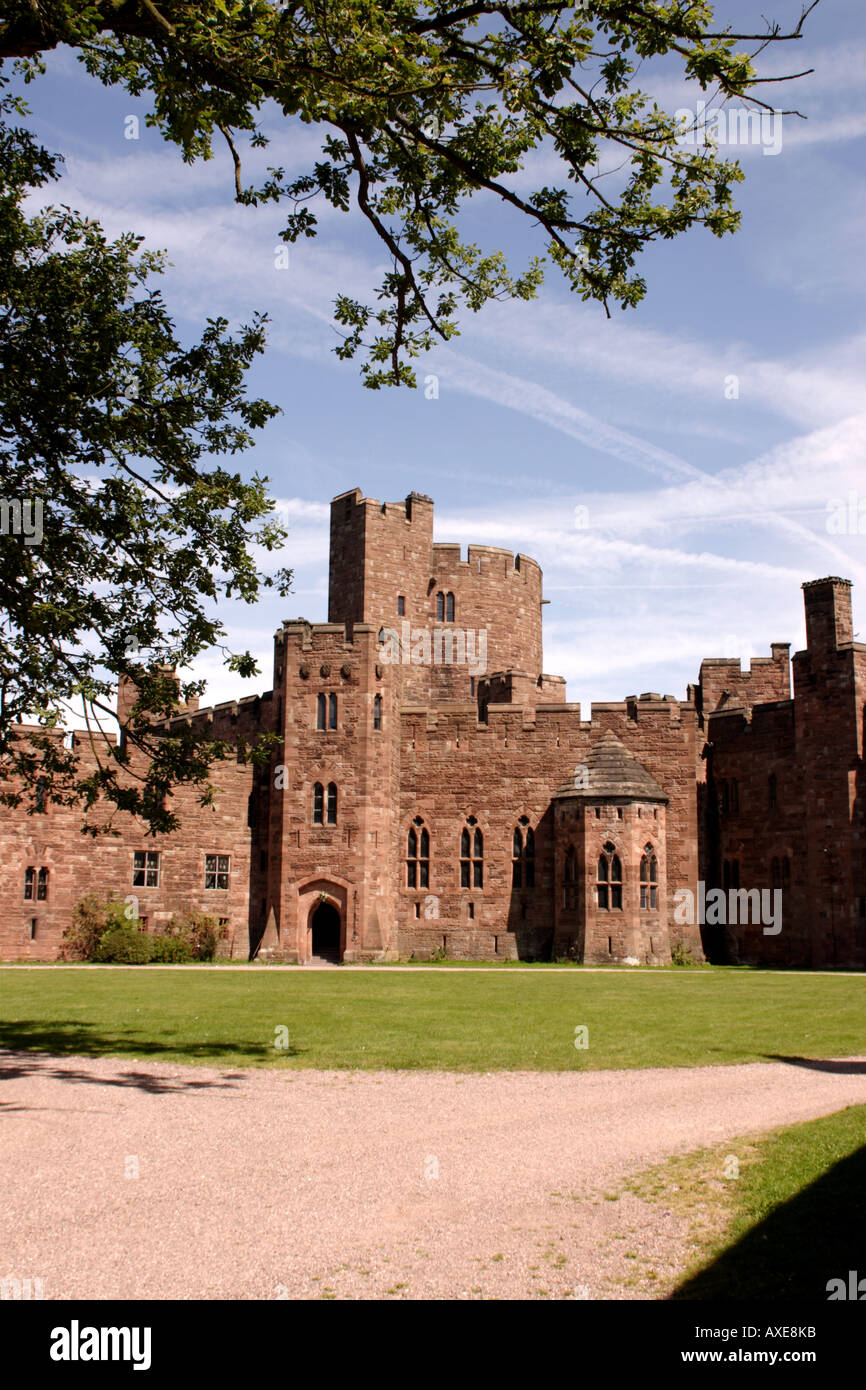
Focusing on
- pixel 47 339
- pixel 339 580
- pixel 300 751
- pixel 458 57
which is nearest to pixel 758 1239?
pixel 458 57

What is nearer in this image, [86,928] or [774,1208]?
[774,1208]

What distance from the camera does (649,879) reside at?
115 ft

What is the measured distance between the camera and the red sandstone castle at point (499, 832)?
33.8m

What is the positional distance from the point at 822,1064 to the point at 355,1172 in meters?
7.09

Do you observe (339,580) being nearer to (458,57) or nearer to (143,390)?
(143,390)

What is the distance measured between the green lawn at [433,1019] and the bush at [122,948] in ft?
19.7

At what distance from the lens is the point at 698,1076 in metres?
12.5

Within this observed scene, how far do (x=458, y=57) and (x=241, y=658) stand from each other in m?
6.49

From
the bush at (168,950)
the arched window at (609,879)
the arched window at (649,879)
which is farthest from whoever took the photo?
the arched window at (649,879)

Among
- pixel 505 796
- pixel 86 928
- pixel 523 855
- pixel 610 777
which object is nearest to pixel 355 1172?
pixel 86 928

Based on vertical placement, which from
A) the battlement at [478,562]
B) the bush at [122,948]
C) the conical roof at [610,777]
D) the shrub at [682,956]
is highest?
the battlement at [478,562]

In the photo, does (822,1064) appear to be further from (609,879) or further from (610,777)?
(610,777)

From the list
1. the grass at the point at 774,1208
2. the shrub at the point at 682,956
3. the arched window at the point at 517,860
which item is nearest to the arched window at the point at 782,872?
the shrub at the point at 682,956

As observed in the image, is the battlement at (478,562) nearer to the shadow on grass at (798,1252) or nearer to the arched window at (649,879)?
the arched window at (649,879)
